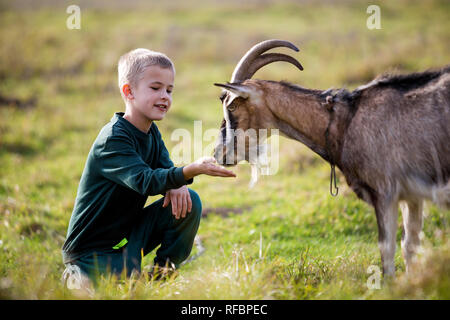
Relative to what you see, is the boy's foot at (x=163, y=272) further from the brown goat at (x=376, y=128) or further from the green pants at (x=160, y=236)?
the brown goat at (x=376, y=128)

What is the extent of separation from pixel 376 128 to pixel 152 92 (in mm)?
1757

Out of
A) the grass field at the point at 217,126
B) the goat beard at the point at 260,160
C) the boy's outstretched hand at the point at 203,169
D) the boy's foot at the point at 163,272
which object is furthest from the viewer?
the goat beard at the point at 260,160

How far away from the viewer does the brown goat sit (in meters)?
3.54

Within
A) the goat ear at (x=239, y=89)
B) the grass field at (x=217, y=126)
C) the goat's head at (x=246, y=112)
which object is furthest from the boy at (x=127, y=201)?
the goat's head at (x=246, y=112)

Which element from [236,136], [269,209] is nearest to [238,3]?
[269,209]

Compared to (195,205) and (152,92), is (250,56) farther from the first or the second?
(195,205)

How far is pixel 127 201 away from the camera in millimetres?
3666

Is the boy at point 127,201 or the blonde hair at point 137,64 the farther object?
the blonde hair at point 137,64

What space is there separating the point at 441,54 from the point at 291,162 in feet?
23.5

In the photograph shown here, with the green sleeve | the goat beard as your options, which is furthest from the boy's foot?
the goat beard

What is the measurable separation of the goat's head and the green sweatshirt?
2.29 feet

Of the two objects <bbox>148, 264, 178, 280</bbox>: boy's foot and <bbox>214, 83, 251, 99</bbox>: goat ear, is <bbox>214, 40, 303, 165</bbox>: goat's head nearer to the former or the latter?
<bbox>214, 83, 251, 99</bbox>: goat ear

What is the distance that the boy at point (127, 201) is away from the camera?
11.3 feet

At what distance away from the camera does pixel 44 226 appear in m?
5.59
